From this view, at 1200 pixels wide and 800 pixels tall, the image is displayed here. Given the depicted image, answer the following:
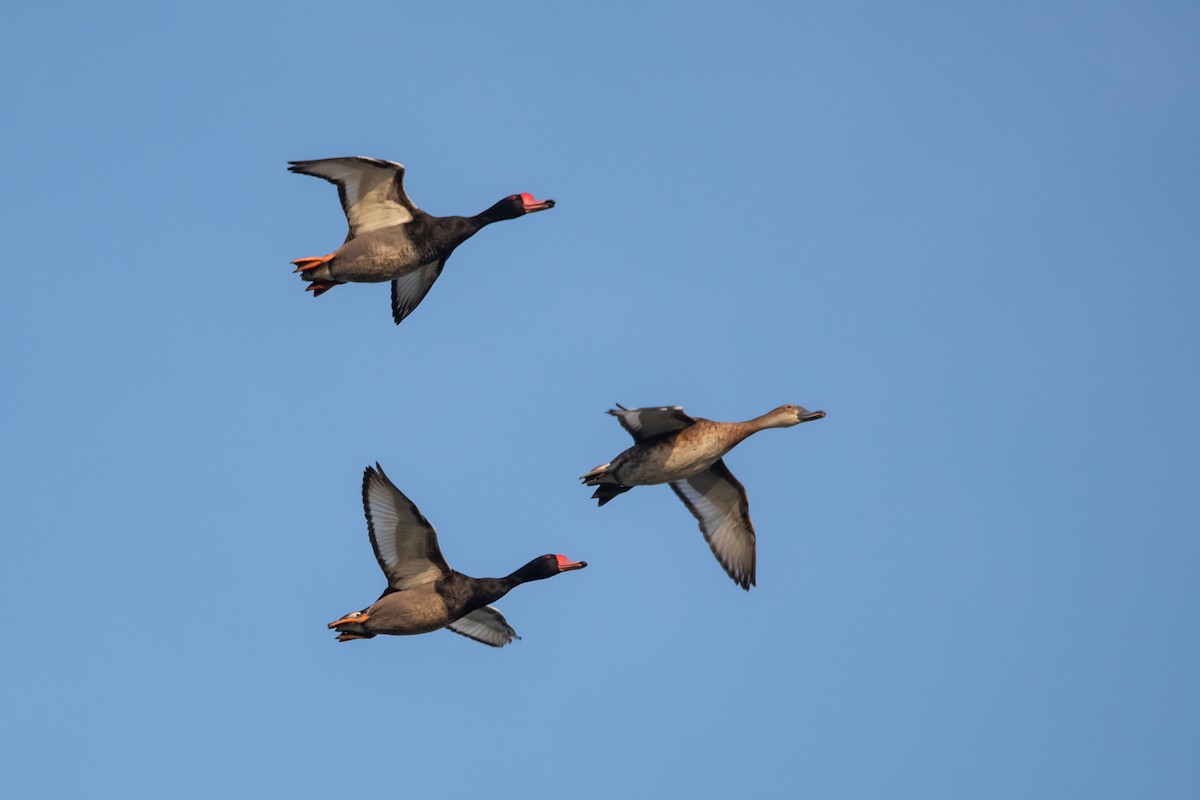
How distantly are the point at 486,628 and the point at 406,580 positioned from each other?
9.61 feet

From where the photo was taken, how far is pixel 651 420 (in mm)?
21750

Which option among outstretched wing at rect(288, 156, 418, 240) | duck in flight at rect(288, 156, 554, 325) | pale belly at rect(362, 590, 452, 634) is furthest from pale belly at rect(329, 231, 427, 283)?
pale belly at rect(362, 590, 452, 634)

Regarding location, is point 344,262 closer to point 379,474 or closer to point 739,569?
point 379,474

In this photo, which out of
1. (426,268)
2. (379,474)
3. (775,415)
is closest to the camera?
(379,474)

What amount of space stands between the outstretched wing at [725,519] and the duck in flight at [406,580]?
11.8 feet

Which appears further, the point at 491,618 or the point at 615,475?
the point at 491,618

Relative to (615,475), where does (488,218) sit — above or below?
above

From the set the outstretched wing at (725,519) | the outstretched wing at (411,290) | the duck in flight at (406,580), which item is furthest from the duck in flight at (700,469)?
the outstretched wing at (411,290)

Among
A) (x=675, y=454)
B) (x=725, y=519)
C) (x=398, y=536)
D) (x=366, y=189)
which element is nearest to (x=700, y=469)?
(x=675, y=454)

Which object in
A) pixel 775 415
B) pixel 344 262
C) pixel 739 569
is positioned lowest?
pixel 739 569

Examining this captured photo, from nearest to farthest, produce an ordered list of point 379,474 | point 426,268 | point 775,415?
point 379,474
point 775,415
point 426,268

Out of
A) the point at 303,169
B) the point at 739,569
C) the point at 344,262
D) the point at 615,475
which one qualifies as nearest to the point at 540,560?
the point at 615,475

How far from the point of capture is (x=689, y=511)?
24766mm

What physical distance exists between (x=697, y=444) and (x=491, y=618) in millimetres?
4814
